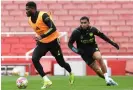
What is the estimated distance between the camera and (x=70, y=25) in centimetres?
2309

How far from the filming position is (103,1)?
23.1 meters

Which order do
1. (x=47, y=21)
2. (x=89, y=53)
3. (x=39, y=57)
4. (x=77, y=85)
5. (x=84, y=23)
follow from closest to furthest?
(x=47, y=21)
(x=39, y=57)
(x=84, y=23)
(x=77, y=85)
(x=89, y=53)

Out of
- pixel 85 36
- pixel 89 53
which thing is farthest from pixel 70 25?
pixel 85 36

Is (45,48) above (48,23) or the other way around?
the other way around

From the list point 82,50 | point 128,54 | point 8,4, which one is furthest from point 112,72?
point 82,50

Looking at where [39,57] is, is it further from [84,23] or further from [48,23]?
[84,23]

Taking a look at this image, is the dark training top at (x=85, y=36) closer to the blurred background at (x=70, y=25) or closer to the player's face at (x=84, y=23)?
the player's face at (x=84, y=23)

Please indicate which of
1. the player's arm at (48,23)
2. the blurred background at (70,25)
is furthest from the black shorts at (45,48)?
the blurred background at (70,25)

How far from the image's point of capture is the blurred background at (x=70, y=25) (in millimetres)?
22375

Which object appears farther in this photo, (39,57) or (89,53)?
(89,53)

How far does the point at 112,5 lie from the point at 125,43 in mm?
1654

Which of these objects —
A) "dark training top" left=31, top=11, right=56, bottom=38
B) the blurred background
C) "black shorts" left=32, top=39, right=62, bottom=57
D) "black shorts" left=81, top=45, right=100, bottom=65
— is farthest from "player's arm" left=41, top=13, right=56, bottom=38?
the blurred background

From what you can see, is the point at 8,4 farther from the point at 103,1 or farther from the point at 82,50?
the point at 82,50

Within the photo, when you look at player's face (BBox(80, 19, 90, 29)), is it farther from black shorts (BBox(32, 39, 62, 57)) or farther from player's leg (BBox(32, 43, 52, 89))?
player's leg (BBox(32, 43, 52, 89))
